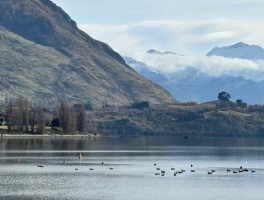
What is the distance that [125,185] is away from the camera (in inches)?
5236

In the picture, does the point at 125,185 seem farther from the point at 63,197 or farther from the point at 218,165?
the point at 218,165

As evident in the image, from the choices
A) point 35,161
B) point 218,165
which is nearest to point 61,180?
point 35,161

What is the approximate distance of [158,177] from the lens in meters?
152

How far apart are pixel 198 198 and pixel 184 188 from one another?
1448 cm

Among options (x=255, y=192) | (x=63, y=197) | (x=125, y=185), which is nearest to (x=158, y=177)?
(x=125, y=185)

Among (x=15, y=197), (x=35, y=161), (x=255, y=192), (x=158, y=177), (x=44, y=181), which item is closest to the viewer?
(x=15, y=197)

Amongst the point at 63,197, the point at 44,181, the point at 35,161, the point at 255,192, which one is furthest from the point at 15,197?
the point at 35,161

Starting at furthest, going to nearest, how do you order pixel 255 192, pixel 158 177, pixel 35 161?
1. pixel 35 161
2. pixel 158 177
3. pixel 255 192

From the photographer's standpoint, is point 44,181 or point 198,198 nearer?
point 198,198

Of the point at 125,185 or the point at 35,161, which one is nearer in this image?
the point at 125,185

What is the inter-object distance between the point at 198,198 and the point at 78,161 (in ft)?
270

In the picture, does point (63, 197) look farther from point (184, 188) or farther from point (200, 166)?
point (200, 166)

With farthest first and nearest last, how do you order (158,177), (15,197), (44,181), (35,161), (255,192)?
(35,161), (158,177), (44,181), (255,192), (15,197)

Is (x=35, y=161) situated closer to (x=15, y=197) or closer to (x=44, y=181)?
(x=44, y=181)
